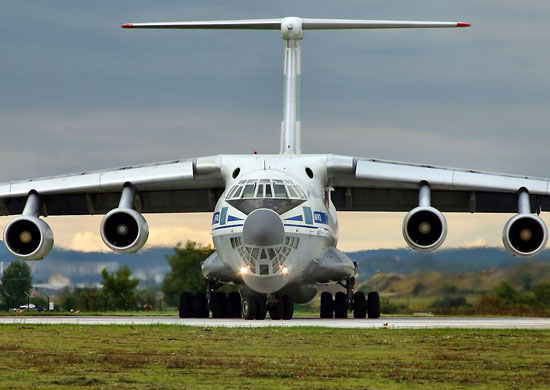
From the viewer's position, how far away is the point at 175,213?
25.5 meters

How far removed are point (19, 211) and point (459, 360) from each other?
14.9 meters

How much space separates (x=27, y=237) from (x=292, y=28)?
7000 millimetres

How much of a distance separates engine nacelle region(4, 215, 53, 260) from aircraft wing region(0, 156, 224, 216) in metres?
1.03

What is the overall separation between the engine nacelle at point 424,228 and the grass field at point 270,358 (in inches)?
218

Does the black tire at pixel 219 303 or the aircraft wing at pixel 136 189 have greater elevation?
the aircraft wing at pixel 136 189

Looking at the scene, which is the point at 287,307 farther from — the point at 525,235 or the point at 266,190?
the point at 525,235

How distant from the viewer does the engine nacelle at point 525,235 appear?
21125 millimetres

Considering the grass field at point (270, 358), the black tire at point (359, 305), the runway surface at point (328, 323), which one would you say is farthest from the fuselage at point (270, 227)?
the grass field at point (270, 358)

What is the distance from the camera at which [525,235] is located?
69.8 ft

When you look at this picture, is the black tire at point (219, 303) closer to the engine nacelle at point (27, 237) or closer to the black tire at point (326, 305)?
the black tire at point (326, 305)

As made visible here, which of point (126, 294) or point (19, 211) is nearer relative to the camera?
point (19, 211)

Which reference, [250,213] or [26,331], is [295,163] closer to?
[250,213]

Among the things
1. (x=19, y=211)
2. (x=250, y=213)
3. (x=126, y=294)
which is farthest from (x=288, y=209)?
(x=126, y=294)

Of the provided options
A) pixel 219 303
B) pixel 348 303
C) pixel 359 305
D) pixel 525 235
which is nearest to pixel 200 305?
pixel 219 303
